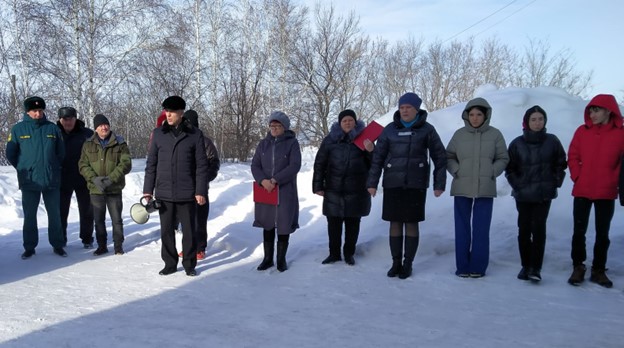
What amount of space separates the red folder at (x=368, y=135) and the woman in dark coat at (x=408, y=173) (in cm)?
38

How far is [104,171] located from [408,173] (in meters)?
3.79

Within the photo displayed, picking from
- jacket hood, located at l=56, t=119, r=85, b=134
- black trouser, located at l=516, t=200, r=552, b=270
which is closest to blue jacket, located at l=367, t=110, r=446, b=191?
black trouser, located at l=516, t=200, r=552, b=270

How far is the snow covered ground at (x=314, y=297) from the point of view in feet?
10.2

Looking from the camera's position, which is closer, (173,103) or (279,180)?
(173,103)

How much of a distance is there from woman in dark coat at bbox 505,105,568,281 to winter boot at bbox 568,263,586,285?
0.29m

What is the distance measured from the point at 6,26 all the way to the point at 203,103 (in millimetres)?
7912

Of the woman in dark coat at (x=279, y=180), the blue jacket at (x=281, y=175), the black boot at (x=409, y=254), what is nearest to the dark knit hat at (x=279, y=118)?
the woman in dark coat at (x=279, y=180)

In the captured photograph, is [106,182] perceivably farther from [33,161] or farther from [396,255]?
[396,255]

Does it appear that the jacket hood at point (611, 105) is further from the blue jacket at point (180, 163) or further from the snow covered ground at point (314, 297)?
the blue jacket at point (180, 163)

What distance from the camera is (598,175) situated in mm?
4395

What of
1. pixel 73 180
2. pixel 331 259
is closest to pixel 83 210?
pixel 73 180

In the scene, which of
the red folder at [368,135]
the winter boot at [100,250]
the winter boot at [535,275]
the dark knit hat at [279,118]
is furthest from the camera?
the winter boot at [100,250]

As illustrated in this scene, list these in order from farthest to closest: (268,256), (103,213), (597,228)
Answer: (103,213), (268,256), (597,228)

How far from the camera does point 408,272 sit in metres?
4.77
